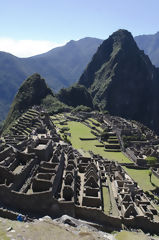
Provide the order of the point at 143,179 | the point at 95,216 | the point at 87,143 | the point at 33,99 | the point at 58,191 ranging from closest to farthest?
the point at 95,216 → the point at 58,191 → the point at 143,179 → the point at 87,143 → the point at 33,99

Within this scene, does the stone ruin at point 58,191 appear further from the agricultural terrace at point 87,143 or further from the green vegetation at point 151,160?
the agricultural terrace at point 87,143

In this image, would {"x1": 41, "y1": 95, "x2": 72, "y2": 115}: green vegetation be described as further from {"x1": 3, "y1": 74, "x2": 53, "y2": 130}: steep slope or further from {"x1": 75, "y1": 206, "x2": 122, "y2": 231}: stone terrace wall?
{"x1": 75, "y1": 206, "x2": 122, "y2": 231}: stone terrace wall

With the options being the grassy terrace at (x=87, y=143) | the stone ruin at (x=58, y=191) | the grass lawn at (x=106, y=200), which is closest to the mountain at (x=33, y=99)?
the grassy terrace at (x=87, y=143)

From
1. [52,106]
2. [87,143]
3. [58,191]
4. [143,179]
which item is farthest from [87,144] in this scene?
[52,106]

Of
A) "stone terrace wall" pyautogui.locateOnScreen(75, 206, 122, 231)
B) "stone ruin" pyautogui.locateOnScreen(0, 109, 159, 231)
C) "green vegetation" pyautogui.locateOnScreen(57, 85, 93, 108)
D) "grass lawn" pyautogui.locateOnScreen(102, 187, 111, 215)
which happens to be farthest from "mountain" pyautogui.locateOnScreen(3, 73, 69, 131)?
"stone terrace wall" pyautogui.locateOnScreen(75, 206, 122, 231)

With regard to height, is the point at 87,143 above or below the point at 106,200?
below

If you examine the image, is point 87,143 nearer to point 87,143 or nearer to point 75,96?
point 87,143

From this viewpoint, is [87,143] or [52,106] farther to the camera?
[52,106]
